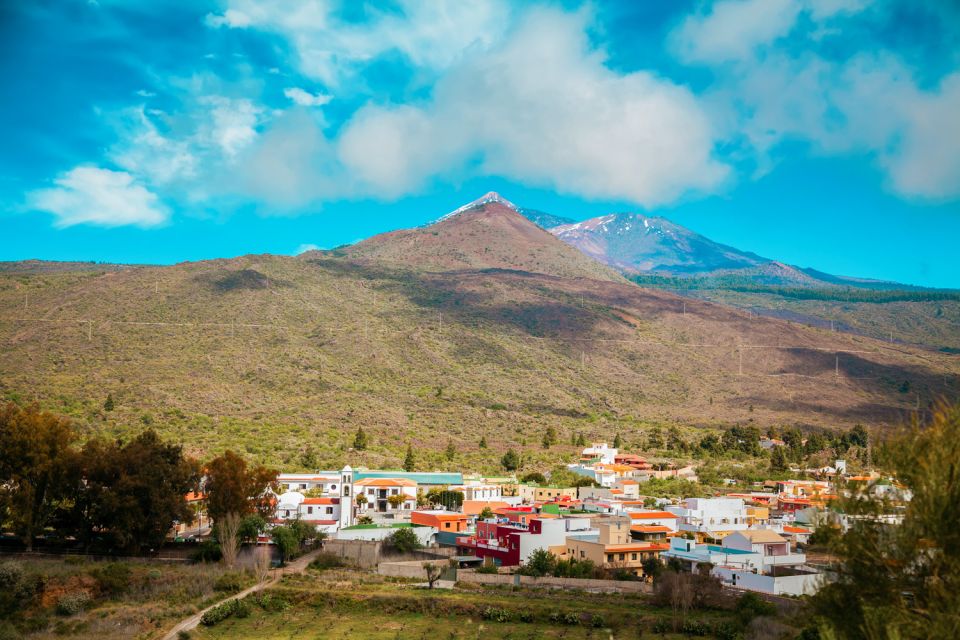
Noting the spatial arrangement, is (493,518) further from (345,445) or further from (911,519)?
(911,519)

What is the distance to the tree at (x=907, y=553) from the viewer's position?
9750mm

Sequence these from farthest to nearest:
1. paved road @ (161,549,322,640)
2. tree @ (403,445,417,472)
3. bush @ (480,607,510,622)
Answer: tree @ (403,445,417,472) < bush @ (480,607,510,622) < paved road @ (161,549,322,640)

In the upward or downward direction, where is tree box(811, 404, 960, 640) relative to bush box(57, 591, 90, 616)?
upward

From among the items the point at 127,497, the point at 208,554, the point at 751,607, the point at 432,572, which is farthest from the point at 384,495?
the point at 751,607

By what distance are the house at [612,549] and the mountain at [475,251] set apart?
110909 mm

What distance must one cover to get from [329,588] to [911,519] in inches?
944

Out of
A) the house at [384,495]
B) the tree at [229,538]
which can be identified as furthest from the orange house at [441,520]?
the tree at [229,538]

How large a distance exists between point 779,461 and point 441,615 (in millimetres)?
45397

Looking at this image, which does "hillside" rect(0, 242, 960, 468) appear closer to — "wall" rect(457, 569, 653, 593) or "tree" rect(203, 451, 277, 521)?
"tree" rect(203, 451, 277, 521)

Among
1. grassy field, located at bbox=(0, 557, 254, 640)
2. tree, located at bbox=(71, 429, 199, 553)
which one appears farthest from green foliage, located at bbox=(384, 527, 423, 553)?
tree, located at bbox=(71, 429, 199, 553)

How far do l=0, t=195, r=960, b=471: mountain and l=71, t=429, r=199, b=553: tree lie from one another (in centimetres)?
1939

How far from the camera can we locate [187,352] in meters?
80.3

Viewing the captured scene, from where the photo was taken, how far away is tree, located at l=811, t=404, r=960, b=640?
32.0 feet

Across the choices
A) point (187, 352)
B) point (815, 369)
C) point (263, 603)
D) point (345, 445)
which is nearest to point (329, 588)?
point (263, 603)
